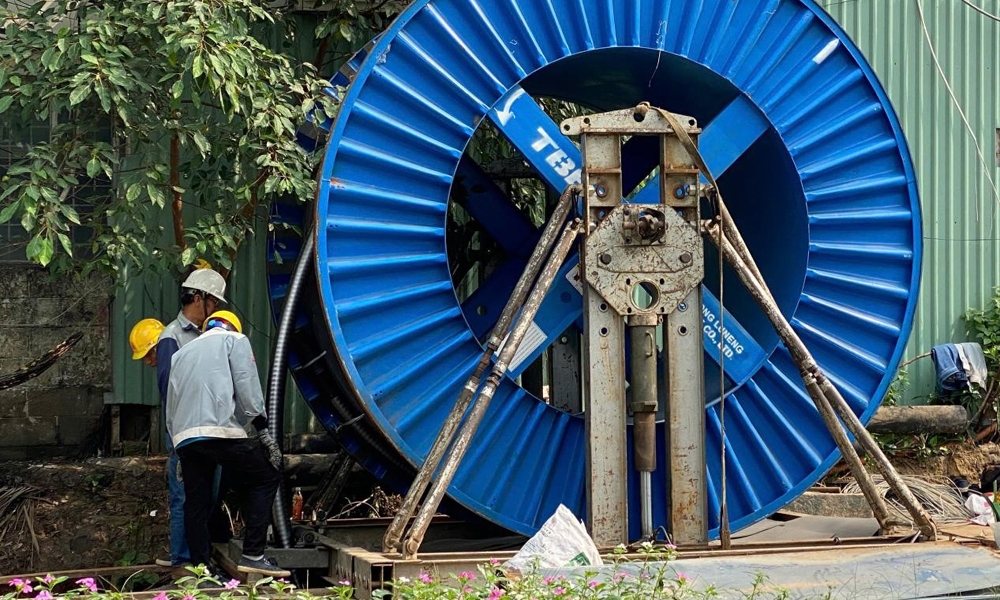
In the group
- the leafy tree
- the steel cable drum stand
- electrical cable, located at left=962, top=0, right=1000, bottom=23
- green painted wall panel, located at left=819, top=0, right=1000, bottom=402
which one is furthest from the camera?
green painted wall panel, located at left=819, top=0, right=1000, bottom=402

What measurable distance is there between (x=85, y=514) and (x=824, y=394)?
4.32m

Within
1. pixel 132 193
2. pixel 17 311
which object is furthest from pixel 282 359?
pixel 17 311

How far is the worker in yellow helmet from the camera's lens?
725 centimetres

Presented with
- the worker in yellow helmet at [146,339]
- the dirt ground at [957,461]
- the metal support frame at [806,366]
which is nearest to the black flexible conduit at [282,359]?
the worker in yellow helmet at [146,339]

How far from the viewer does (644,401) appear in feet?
19.9

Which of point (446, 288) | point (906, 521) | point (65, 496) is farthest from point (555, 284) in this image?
point (65, 496)

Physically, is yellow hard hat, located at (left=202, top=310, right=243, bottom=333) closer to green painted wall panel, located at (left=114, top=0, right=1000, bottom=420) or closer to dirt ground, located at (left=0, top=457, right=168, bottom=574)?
dirt ground, located at (left=0, top=457, right=168, bottom=574)

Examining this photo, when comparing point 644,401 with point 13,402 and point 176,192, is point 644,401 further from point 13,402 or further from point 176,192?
point 13,402

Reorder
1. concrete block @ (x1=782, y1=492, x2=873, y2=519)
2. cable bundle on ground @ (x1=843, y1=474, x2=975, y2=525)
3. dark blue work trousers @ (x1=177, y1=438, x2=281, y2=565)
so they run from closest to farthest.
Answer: dark blue work trousers @ (x1=177, y1=438, x2=281, y2=565) < cable bundle on ground @ (x1=843, y1=474, x2=975, y2=525) < concrete block @ (x1=782, y1=492, x2=873, y2=519)

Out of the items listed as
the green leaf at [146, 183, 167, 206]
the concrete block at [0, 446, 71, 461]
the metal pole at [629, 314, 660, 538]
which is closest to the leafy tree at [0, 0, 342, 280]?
the green leaf at [146, 183, 167, 206]

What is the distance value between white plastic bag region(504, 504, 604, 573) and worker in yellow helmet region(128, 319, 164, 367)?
2709 mm

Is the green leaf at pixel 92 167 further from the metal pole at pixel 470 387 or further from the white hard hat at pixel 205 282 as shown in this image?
the metal pole at pixel 470 387

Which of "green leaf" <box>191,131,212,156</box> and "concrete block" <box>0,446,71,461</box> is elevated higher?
"green leaf" <box>191,131,212,156</box>

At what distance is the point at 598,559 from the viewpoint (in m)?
5.49
